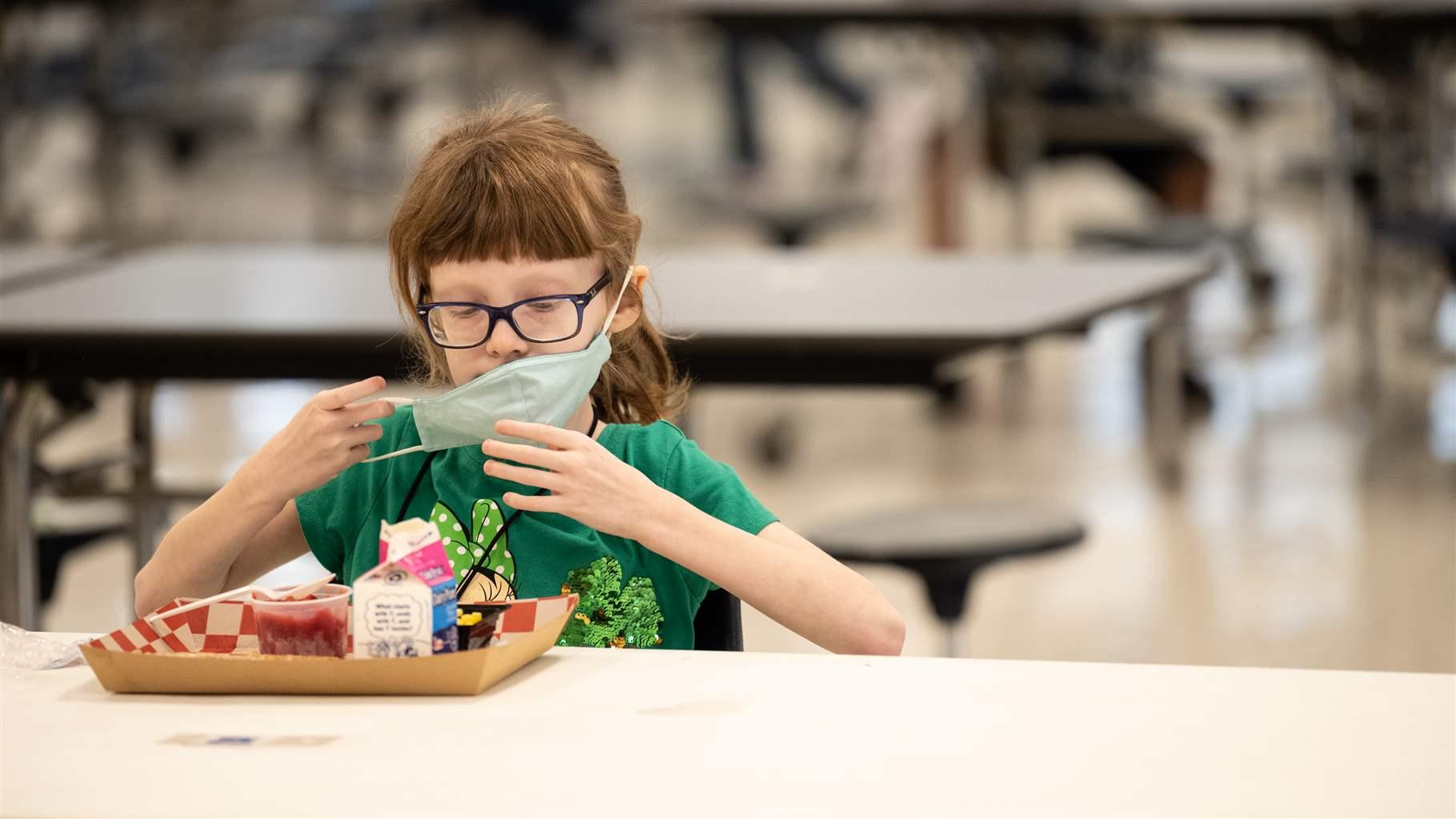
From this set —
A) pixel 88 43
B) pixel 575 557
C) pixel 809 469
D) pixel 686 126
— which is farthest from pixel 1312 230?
pixel 575 557

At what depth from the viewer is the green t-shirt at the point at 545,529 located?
126 cm

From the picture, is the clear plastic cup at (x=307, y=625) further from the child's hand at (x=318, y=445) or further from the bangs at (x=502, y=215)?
the bangs at (x=502, y=215)

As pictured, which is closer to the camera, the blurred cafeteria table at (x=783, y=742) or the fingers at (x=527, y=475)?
the blurred cafeteria table at (x=783, y=742)

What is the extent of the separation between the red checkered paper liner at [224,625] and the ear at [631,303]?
32 cm

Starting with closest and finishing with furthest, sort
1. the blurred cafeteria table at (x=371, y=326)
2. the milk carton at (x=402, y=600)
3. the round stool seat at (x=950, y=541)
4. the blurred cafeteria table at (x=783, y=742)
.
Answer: the blurred cafeteria table at (x=783, y=742) → the milk carton at (x=402, y=600) → the round stool seat at (x=950, y=541) → the blurred cafeteria table at (x=371, y=326)

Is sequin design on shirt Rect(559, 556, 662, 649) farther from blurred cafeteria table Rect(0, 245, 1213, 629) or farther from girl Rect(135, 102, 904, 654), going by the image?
blurred cafeteria table Rect(0, 245, 1213, 629)

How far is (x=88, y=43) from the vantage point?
729cm

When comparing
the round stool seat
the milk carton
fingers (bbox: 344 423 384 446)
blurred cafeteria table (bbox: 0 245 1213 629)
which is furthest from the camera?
blurred cafeteria table (bbox: 0 245 1213 629)

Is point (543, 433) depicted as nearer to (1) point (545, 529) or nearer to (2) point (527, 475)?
(2) point (527, 475)

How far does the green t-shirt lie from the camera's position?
49.8 inches

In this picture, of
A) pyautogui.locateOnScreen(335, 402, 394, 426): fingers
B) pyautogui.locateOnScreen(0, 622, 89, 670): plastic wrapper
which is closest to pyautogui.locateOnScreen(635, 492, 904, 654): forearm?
pyautogui.locateOnScreen(335, 402, 394, 426): fingers

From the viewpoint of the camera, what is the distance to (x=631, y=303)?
135cm

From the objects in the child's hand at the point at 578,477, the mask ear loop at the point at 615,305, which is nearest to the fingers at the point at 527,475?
the child's hand at the point at 578,477

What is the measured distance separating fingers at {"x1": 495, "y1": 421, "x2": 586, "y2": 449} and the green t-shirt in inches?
6.8
